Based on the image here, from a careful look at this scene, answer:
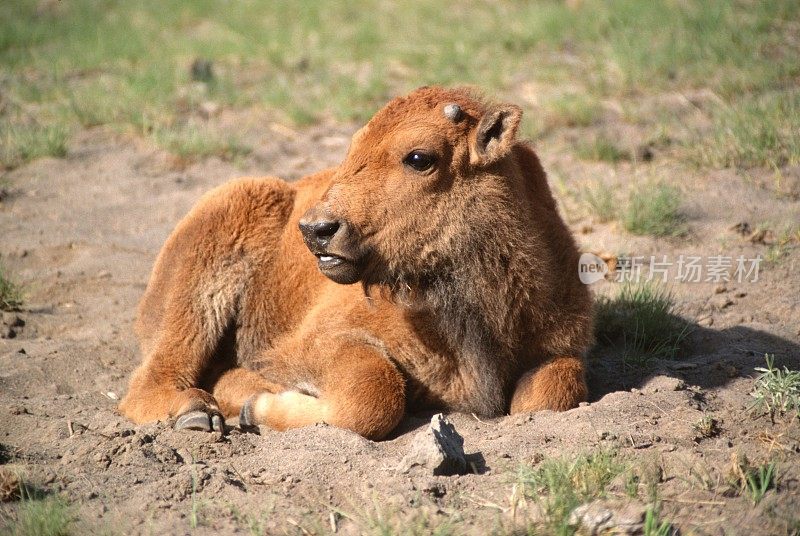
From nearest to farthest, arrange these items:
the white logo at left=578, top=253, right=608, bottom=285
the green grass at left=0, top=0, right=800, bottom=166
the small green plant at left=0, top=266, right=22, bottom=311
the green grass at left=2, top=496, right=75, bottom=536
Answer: the green grass at left=2, top=496, right=75, bottom=536, the white logo at left=578, top=253, right=608, bottom=285, the small green plant at left=0, top=266, right=22, bottom=311, the green grass at left=0, top=0, right=800, bottom=166

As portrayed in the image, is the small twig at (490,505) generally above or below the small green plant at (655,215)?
below

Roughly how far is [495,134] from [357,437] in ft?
5.32

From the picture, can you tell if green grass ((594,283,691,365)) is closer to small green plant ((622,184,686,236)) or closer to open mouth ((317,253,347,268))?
small green plant ((622,184,686,236))

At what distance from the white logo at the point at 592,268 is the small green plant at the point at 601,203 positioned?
2.08ft

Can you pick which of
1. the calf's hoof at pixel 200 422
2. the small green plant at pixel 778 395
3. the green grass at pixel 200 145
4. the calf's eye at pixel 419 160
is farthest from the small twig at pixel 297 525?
the green grass at pixel 200 145

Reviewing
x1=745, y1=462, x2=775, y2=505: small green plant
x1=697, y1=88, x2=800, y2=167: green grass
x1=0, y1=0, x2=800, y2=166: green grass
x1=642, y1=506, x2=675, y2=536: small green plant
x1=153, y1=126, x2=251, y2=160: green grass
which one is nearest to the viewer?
x1=642, y1=506, x2=675, y2=536: small green plant

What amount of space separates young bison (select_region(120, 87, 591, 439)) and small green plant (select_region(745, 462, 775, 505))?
102 cm

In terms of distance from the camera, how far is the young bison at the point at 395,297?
429 centimetres

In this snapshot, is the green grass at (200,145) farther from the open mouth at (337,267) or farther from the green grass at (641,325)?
the open mouth at (337,267)

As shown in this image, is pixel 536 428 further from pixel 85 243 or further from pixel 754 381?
pixel 85 243

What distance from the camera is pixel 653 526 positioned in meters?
3.25

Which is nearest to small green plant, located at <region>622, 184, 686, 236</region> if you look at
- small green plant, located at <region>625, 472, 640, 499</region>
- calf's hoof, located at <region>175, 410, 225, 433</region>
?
small green plant, located at <region>625, 472, 640, 499</region>

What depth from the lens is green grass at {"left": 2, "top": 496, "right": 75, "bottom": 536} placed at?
338 cm

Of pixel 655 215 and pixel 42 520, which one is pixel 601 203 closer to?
pixel 655 215
